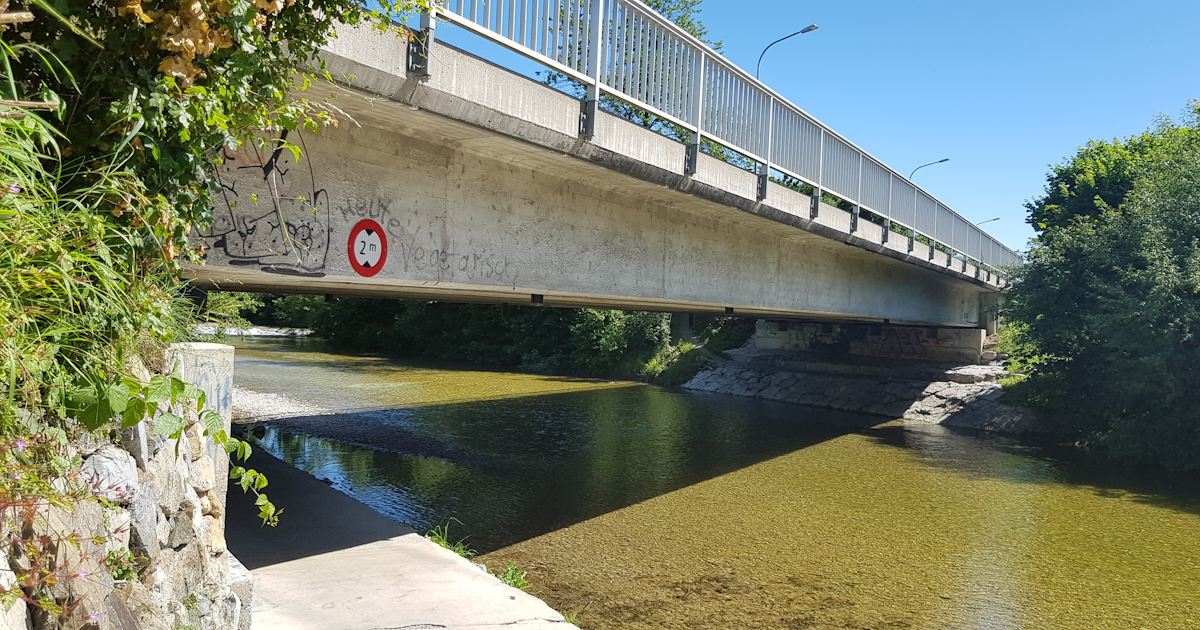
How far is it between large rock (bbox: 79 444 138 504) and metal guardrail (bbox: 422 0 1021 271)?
345 centimetres

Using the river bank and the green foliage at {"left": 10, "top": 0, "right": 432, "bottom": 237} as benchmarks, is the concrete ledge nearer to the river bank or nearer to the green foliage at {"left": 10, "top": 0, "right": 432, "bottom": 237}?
the green foliage at {"left": 10, "top": 0, "right": 432, "bottom": 237}

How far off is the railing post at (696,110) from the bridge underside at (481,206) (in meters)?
0.15

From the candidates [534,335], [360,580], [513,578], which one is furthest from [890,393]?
[360,580]

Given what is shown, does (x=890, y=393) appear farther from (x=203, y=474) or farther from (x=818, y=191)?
(x=203, y=474)

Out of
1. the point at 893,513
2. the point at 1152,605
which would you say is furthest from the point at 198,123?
the point at 893,513

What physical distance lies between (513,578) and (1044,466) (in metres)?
13.6

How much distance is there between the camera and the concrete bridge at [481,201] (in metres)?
5.26

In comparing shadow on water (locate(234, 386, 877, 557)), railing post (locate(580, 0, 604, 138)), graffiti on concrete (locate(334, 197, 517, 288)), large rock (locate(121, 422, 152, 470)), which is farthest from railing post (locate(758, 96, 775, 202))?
large rock (locate(121, 422, 152, 470))

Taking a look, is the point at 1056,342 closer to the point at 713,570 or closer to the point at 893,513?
the point at 893,513

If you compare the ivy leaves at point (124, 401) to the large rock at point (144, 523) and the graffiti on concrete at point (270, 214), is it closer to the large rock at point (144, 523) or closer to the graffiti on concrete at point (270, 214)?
the large rock at point (144, 523)

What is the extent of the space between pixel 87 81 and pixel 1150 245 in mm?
20235

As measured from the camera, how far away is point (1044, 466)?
15.8m

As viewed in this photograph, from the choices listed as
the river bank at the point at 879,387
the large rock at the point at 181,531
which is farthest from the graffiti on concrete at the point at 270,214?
the river bank at the point at 879,387

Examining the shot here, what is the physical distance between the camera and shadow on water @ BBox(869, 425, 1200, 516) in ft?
45.1
